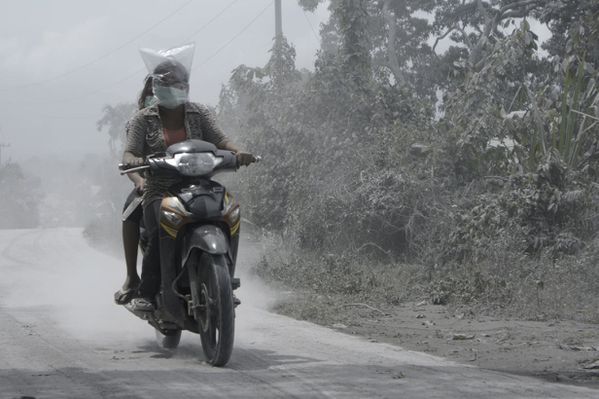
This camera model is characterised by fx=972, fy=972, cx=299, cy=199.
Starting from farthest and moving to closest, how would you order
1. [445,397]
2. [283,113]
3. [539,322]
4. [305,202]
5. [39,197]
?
[39,197], [283,113], [305,202], [539,322], [445,397]

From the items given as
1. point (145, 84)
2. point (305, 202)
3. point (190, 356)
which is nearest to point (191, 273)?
point (190, 356)

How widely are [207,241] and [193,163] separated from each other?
1.86 ft

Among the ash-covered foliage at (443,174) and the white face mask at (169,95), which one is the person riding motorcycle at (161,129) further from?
the ash-covered foliage at (443,174)

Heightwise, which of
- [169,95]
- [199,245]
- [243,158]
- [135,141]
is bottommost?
[199,245]

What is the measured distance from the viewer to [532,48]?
1609 cm

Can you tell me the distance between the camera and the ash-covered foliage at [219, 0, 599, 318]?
38.6ft

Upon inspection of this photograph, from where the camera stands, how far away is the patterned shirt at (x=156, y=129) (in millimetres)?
7309

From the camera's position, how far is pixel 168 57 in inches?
290

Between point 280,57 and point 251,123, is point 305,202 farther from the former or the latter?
point 280,57

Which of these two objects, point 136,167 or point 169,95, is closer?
point 136,167

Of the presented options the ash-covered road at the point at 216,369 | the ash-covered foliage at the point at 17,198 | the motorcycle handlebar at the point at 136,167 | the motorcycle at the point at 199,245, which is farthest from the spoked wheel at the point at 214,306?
the ash-covered foliage at the point at 17,198

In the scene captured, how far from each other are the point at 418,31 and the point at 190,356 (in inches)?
1464

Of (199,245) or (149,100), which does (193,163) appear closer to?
(199,245)

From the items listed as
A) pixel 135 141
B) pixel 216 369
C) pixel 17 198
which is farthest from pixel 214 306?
pixel 17 198
